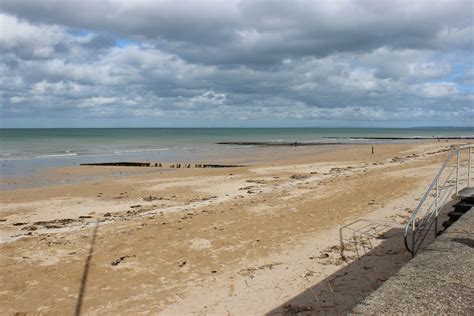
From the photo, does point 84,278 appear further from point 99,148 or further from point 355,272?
point 99,148

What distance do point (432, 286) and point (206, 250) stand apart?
5.08 meters

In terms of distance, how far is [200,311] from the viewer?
19.2 ft

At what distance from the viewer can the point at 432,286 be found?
13.5 feet

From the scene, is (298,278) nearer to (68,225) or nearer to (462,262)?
(462,262)

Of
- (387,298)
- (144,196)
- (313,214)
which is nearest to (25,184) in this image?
(144,196)

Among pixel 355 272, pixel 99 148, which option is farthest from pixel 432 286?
pixel 99 148

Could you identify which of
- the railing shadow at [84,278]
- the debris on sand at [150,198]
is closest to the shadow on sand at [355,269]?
the railing shadow at [84,278]

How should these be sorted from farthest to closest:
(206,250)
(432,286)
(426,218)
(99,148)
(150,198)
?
(99,148) → (150,198) → (206,250) → (426,218) → (432,286)

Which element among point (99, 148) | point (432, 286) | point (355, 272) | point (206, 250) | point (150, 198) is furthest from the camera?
point (99, 148)

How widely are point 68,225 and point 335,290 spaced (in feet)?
25.7

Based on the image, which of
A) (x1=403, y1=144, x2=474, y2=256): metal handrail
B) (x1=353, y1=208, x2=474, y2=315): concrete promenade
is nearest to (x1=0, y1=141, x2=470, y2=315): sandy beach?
(x1=403, y1=144, x2=474, y2=256): metal handrail

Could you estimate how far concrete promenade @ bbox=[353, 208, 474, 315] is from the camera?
369cm

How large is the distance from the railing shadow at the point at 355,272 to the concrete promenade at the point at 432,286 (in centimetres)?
129

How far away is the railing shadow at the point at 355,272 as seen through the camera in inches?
228
